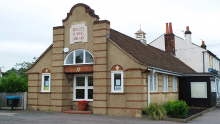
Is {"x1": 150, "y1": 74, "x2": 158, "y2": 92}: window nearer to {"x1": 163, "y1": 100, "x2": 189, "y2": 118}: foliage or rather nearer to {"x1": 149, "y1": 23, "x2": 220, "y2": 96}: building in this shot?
{"x1": 163, "y1": 100, "x2": 189, "y2": 118}: foliage

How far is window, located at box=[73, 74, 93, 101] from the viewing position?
54.1 feet

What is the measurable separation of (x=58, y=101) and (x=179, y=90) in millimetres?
10462

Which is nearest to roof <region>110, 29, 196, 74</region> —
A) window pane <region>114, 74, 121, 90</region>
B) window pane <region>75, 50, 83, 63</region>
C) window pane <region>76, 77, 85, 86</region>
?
window pane <region>114, 74, 121, 90</region>

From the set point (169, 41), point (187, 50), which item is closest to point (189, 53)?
point (187, 50)

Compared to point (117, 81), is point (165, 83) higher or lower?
lower

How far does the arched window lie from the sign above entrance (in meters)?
0.73

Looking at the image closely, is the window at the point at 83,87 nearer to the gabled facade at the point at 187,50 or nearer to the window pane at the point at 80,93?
the window pane at the point at 80,93

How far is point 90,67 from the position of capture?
624 inches

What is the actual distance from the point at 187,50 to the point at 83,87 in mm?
19249

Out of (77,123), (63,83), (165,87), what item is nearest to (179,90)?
(165,87)

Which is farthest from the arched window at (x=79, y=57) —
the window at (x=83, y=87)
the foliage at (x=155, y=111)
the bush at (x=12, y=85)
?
the foliage at (x=155, y=111)

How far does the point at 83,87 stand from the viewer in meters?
16.7

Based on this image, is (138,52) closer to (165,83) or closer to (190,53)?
(165,83)

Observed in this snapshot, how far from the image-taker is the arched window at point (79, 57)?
16062 millimetres
